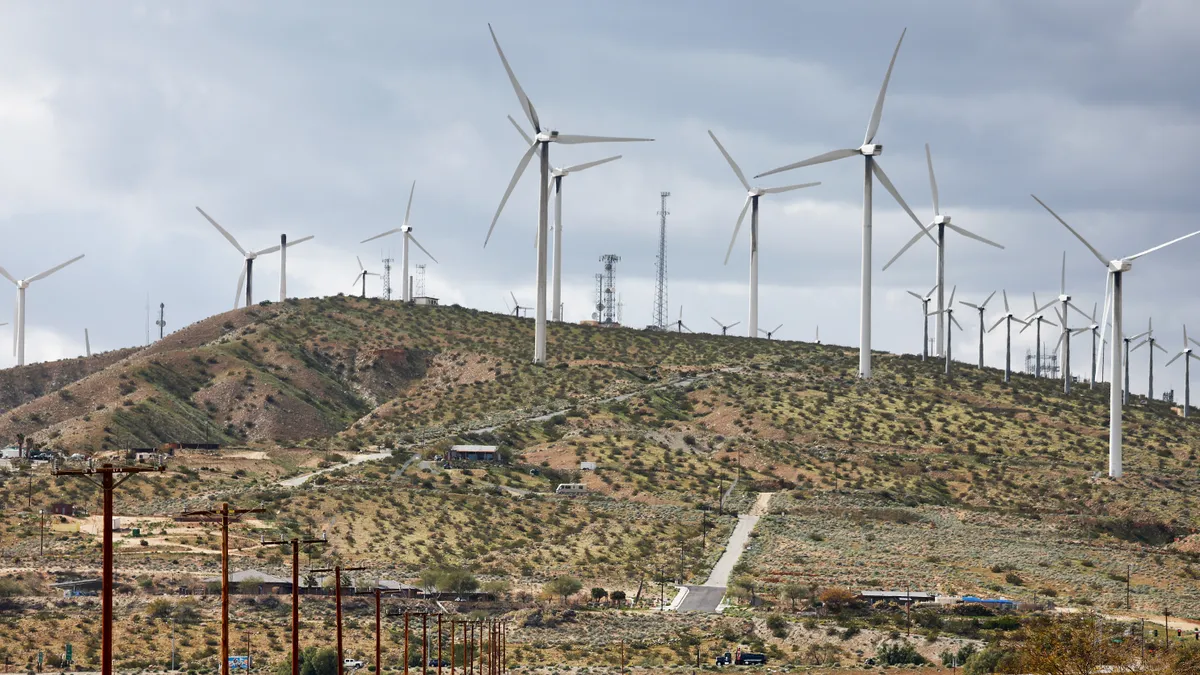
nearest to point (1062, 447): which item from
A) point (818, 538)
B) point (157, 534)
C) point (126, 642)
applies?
point (818, 538)

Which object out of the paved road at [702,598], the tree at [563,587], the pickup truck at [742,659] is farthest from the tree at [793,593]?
the pickup truck at [742,659]

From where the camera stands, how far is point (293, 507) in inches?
5044

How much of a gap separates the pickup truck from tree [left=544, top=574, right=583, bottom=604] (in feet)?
59.4

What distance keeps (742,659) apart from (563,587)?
19709 millimetres

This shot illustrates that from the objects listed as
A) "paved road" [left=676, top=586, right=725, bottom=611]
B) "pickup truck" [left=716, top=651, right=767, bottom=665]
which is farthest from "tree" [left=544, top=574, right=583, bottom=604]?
"pickup truck" [left=716, top=651, right=767, bottom=665]

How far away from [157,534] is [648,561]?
34.8 m

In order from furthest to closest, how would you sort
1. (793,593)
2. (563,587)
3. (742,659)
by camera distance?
(563,587)
(793,593)
(742,659)

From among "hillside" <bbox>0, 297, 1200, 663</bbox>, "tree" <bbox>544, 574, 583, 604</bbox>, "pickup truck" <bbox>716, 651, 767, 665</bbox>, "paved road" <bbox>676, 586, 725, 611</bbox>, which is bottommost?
"pickup truck" <bbox>716, 651, 767, 665</bbox>

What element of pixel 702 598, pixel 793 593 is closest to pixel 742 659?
pixel 793 593

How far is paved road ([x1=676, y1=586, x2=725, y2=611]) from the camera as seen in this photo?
104500 millimetres

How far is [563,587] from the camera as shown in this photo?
352 feet

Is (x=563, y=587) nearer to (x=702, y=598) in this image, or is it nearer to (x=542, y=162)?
(x=702, y=598)

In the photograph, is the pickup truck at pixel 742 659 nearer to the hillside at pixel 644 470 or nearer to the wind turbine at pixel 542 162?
the hillside at pixel 644 470

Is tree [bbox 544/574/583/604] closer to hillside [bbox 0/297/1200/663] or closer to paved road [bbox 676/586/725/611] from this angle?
hillside [bbox 0/297/1200/663]
